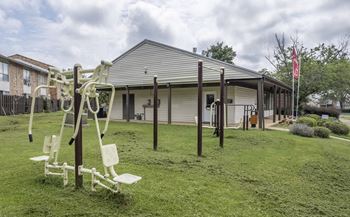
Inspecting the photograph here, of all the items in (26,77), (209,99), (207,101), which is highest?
(26,77)

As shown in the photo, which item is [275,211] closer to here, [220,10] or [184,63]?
[184,63]

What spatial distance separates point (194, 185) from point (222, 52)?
4202 centimetres

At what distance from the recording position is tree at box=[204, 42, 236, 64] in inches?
1722

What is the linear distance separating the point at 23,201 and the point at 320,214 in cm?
391

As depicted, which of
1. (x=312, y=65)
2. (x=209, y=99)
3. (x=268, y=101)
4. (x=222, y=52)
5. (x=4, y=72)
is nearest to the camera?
(x=209, y=99)

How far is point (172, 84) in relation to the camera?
15055mm

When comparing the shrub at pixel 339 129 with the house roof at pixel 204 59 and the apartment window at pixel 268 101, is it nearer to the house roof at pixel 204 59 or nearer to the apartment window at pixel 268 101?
the house roof at pixel 204 59

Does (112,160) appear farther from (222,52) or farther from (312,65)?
(222,52)

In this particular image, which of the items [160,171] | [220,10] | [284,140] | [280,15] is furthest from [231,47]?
[160,171]

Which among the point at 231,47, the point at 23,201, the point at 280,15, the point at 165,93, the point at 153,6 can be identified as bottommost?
the point at 23,201

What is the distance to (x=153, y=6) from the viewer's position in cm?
1481

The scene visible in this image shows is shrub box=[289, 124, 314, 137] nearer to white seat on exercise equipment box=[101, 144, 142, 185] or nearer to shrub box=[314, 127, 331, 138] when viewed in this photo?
shrub box=[314, 127, 331, 138]

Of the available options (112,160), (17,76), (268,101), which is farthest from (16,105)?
(112,160)

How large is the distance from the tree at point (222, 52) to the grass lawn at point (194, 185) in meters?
37.9
